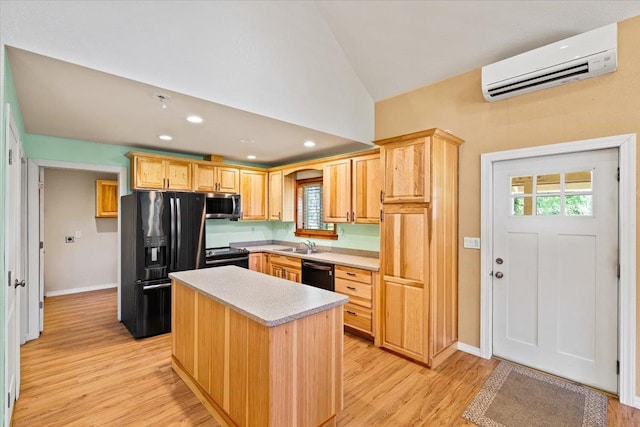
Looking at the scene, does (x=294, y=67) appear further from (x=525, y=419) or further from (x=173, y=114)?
(x=525, y=419)

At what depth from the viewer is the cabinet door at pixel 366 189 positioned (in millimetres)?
3695

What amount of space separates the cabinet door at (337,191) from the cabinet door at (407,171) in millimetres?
871

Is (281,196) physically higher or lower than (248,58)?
lower

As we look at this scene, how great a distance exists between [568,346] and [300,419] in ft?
8.13

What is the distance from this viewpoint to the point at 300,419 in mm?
1788

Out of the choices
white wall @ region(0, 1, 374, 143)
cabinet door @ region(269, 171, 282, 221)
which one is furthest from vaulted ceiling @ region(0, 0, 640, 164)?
cabinet door @ region(269, 171, 282, 221)

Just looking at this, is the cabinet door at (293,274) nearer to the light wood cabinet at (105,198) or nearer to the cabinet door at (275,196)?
the cabinet door at (275,196)

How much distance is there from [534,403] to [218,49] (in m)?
3.89

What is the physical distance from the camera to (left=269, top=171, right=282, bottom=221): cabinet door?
5.21 m

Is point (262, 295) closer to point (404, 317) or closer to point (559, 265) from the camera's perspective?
point (404, 317)

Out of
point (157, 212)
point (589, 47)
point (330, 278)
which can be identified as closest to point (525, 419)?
point (330, 278)

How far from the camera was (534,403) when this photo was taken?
2.34 metres

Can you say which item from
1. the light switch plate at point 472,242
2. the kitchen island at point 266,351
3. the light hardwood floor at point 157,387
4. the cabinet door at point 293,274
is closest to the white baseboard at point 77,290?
the light hardwood floor at point 157,387

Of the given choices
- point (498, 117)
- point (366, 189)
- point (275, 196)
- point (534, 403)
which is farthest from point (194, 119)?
point (534, 403)
